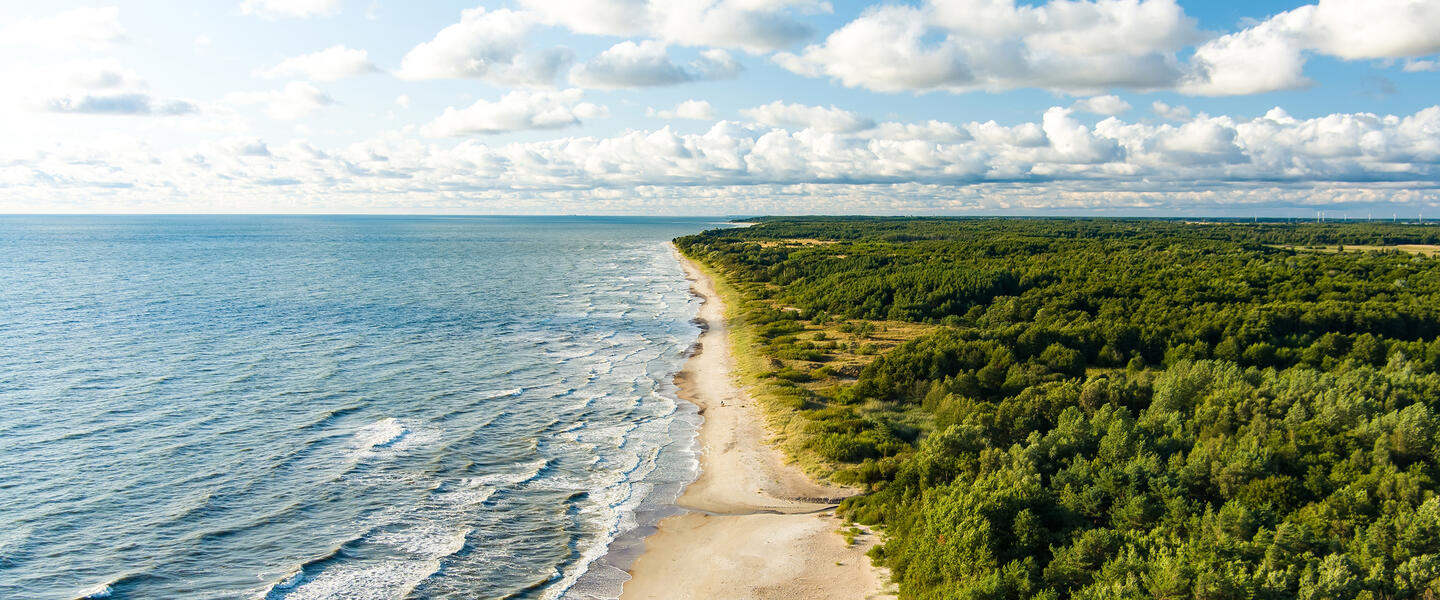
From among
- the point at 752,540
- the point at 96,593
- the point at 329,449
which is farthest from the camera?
the point at 329,449

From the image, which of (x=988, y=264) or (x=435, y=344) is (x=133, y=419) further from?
(x=988, y=264)

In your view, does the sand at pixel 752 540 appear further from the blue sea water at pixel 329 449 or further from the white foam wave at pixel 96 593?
the white foam wave at pixel 96 593

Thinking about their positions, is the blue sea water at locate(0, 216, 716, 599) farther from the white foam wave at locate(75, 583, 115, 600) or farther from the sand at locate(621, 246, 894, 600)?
the sand at locate(621, 246, 894, 600)

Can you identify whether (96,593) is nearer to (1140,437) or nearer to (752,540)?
(752,540)

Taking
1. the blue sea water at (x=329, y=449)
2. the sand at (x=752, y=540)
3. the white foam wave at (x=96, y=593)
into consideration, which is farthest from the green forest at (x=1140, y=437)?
the white foam wave at (x=96, y=593)

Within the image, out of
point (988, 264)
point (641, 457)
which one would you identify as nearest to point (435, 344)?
point (641, 457)

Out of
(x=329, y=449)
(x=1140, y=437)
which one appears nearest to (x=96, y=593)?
(x=329, y=449)
